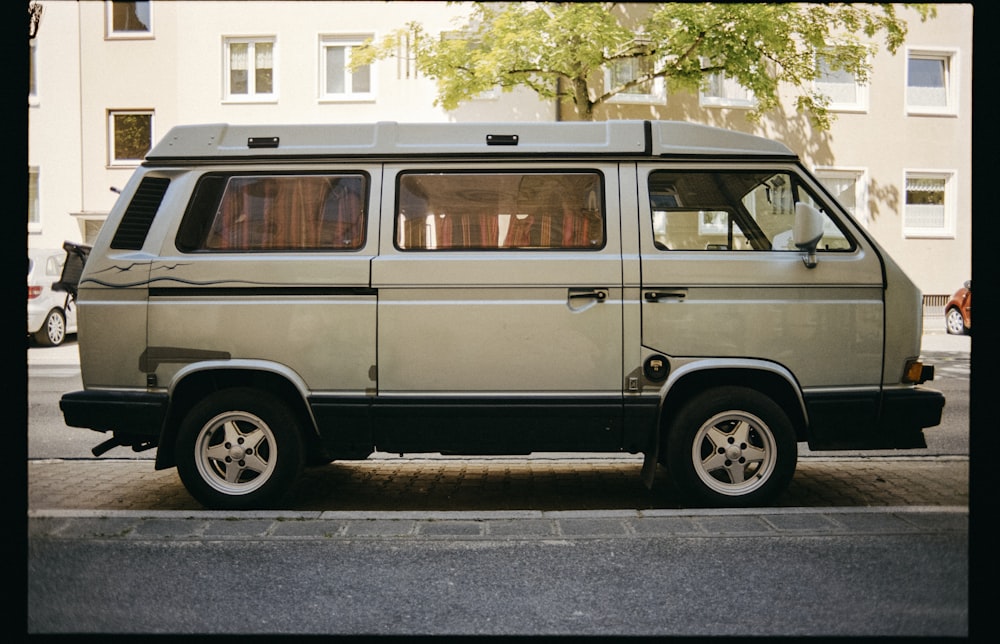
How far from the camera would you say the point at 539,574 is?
4188 mm

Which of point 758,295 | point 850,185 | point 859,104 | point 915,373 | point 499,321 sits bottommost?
point 915,373

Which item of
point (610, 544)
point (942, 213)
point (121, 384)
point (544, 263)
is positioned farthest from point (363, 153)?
point (942, 213)

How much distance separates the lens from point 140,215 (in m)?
5.51

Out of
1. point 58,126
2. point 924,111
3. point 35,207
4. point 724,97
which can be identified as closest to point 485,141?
point 724,97

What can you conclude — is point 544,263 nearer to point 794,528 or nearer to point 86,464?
point 794,528

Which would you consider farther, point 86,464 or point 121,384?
point 86,464

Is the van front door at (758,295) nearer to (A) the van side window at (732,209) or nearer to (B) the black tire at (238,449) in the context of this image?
(A) the van side window at (732,209)

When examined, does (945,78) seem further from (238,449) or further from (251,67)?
(238,449)

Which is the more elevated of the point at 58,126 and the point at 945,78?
the point at 945,78

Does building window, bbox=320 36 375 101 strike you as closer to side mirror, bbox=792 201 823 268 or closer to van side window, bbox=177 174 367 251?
van side window, bbox=177 174 367 251

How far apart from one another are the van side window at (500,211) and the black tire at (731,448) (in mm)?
1214

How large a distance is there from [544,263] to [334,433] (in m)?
1.68

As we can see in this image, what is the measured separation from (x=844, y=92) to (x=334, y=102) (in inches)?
510

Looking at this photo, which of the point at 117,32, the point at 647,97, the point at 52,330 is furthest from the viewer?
the point at 117,32
